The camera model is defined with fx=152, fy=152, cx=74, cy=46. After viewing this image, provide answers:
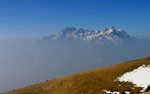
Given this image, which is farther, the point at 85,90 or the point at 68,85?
the point at 68,85

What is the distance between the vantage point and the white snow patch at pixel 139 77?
149 ft

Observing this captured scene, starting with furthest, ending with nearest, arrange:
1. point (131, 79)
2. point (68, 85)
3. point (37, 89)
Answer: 1. point (37, 89)
2. point (68, 85)
3. point (131, 79)

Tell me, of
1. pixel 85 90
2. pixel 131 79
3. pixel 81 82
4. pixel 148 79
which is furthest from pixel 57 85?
pixel 148 79

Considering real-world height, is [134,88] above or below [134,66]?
below

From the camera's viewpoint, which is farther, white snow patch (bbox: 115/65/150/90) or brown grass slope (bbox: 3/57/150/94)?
brown grass slope (bbox: 3/57/150/94)

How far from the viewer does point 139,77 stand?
163ft

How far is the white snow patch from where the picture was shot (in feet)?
149

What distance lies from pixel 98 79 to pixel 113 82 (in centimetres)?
659

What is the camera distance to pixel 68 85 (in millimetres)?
54562

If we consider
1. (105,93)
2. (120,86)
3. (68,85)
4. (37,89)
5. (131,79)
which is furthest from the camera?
(37,89)

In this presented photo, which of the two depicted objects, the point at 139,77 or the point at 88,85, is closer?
the point at 139,77

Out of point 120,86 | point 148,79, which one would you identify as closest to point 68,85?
point 120,86

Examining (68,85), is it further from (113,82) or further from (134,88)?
(134,88)

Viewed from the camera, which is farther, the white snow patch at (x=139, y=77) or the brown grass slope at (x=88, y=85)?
the brown grass slope at (x=88, y=85)
